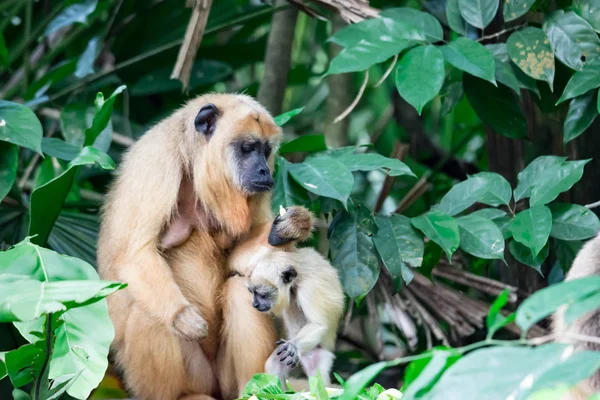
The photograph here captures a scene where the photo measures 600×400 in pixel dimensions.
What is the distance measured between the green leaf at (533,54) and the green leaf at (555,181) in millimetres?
574

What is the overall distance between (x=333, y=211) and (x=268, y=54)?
221cm

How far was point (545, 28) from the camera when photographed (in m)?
5.26

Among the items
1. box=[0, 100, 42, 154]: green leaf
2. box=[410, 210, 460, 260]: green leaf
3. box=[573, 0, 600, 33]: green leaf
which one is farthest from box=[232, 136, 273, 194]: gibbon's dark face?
box=[573, 0, 600, 33]: green leaf

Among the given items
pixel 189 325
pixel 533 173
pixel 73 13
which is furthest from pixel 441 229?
pixel 73 13

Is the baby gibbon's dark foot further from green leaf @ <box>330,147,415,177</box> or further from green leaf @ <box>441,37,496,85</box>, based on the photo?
green leaf @ <box>441,37,496,85</box>

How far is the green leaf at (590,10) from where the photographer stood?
5086 millimetres

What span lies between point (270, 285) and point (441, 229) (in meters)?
1.07

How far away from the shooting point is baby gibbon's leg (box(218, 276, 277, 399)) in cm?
462

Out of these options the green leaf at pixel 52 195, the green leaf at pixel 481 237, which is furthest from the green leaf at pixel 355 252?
the green leaf at pixel 52 195

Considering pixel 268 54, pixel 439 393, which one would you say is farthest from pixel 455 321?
pixel 439 393

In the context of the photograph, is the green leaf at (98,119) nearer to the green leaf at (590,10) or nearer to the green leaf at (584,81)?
the green leaf at (584,81)

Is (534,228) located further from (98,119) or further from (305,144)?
(98,119)

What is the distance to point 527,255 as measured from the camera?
4957 millimetres

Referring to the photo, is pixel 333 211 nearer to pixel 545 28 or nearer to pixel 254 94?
pixel 545 28
